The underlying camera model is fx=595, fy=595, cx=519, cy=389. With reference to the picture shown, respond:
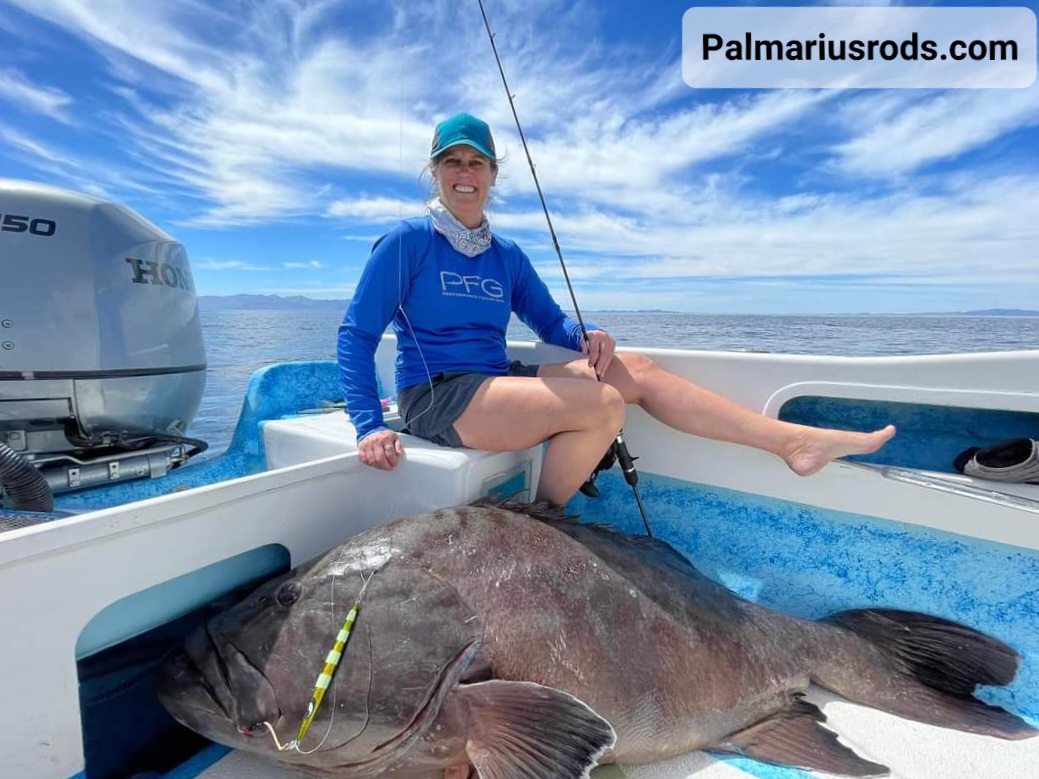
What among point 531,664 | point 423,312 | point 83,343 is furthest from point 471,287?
point 83,343

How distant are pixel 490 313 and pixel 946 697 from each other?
206 centimetres

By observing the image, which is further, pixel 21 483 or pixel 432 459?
pixel 21 483

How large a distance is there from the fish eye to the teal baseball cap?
1.66 m

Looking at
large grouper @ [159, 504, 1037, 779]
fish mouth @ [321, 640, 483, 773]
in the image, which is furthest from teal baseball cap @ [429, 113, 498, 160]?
fish mouth @ [321, 640, 483, 773]

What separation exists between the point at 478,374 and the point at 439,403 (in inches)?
8.3

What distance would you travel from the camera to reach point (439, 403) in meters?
2.24

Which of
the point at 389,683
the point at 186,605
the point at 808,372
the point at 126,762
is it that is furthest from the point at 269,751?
the point at 808,372

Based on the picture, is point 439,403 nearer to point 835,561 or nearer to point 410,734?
point 410,734

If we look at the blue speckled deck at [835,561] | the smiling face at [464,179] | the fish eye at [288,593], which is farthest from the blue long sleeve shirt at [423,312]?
the blue speckled deck at [835,561]

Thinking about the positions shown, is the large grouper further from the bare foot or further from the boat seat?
the bare foot

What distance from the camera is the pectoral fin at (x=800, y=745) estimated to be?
164cm

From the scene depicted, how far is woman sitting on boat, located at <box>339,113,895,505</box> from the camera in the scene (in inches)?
83.1

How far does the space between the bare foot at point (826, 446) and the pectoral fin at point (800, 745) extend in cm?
80

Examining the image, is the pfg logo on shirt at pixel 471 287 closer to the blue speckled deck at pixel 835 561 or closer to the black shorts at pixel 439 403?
the black shorts at pixel 439 403
